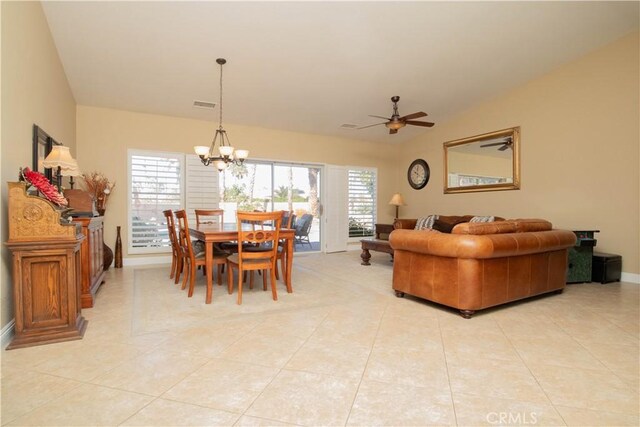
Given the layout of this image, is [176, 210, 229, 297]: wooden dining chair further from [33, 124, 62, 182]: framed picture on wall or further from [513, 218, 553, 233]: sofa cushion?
[513, 218, 553, 233]: sofa cushion

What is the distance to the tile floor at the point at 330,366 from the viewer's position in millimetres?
1591

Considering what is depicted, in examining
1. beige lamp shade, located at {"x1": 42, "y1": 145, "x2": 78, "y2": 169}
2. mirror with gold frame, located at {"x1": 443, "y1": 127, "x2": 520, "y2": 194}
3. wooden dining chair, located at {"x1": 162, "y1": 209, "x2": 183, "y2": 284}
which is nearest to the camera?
beige lamp shade, located at {"x1": 42, "y1": 145, "x2": 78, "y2": 169}

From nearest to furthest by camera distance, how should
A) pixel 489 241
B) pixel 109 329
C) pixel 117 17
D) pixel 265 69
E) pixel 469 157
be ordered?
pixel 109 329 < pixel 489 241 < pixel 117 17 < pixel 265 69 < pixel 469 157

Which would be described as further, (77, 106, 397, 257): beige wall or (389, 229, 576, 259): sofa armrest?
(77, 106, 397, 257): beige wall

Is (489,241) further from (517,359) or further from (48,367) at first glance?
(48,367)

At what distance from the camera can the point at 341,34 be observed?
3.90m

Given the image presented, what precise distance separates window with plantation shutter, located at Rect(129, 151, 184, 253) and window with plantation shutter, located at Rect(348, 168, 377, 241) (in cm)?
365

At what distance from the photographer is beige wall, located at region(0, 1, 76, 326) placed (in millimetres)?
2391

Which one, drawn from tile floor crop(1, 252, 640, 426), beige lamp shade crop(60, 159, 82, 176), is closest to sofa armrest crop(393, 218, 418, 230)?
tile floor crop(1, 252, 640, 426)

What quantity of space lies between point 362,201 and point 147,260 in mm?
4564

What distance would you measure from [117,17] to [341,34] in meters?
2.41

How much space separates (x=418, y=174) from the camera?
750 cm

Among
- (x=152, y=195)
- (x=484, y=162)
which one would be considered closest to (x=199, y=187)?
(x=152, y=195)

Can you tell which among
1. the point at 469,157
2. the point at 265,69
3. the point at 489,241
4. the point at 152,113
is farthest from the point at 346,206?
the point at 489,241
